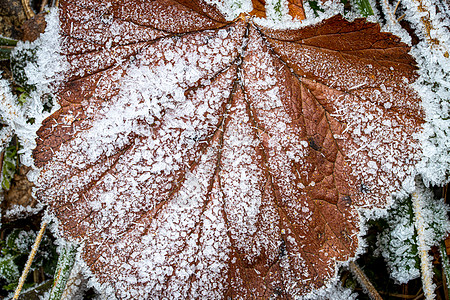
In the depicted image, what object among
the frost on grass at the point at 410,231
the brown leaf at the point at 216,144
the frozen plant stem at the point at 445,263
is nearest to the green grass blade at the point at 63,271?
the brown leaf at the point at 216,144

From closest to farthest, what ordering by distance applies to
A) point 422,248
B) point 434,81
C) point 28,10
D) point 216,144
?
point 216,144 → point 434,81 → point 422,248 → point 28,10

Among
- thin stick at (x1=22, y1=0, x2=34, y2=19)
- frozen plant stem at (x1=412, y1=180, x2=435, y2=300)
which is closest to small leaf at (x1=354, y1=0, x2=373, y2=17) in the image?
frozen plant stem at (x1=412, y1=180, x2=435, y2=300)

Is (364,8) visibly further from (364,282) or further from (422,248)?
(364,282)

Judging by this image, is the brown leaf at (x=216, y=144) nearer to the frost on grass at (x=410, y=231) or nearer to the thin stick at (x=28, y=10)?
the frost on grass at (x=410, y=231)

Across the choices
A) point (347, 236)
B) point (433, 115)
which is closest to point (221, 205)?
point (347, 236)

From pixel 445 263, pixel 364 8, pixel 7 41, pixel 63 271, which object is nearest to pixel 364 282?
pixel 445 263

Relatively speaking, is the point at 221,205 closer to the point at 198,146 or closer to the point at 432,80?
the point at 198,146
